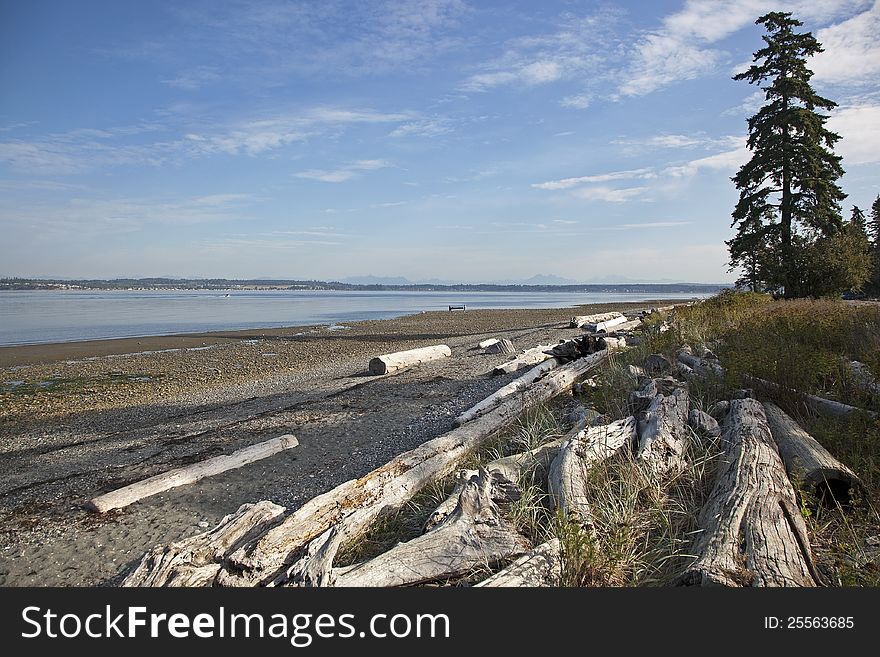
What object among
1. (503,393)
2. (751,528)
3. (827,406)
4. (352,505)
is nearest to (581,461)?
(751,528)

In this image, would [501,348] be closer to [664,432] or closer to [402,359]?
[402,359]

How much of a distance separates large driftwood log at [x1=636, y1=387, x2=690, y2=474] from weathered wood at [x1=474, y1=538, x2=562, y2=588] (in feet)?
5.72

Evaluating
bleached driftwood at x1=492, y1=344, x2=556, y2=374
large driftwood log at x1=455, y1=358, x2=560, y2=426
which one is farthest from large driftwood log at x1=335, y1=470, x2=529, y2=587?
bleached driftwood at x1=492, y1=344, x2=556, y2=374

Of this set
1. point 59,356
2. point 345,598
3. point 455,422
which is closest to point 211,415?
point 455,422

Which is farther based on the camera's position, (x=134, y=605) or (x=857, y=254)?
(x=857, y=254)

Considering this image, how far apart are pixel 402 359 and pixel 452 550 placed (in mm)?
11690

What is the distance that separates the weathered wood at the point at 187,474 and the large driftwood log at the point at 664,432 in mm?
4656

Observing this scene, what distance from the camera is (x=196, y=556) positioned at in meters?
3.39

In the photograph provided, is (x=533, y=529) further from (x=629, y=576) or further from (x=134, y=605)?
(x=134, y=605)

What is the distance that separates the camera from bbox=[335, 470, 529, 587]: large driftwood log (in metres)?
3.32

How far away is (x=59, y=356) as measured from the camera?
19562 millimetres

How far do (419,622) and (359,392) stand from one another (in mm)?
8796

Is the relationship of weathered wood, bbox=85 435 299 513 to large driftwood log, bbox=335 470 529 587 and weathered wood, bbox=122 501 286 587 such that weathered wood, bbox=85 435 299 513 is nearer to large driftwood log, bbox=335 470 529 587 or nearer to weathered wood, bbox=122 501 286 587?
weathered wood, bbox=122 501 286 587

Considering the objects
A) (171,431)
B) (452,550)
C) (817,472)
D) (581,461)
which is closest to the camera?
(452,550)
